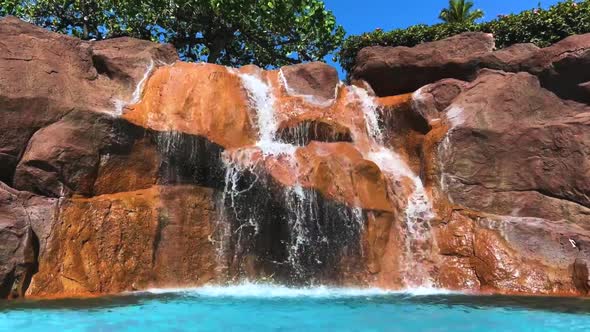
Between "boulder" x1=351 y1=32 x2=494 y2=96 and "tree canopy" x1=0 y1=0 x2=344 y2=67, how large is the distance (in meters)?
8.36

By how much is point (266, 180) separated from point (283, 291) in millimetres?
1982

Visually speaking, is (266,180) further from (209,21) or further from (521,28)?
(209,21)

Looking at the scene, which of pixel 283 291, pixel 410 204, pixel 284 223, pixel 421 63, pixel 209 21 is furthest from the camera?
pixel 209 21

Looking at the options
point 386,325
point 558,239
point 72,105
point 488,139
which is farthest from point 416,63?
point 386,325

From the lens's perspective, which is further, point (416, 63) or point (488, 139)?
point (416, 63)

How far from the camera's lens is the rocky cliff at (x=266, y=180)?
326 inches

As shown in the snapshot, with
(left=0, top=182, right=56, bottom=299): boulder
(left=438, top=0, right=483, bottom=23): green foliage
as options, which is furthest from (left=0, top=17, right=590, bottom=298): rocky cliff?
(left=438, top=0, right=483, bottom=23): green foliage

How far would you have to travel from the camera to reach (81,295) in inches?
300

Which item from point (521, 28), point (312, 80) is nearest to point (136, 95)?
point (312, 80)

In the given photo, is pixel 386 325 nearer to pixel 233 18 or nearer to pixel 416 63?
pixel 416 63

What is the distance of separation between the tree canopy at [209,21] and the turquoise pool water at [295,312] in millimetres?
15237

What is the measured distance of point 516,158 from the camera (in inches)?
402

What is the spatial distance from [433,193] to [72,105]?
658 centimetres

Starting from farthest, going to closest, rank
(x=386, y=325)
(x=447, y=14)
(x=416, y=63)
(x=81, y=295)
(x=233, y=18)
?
(x=447, y=14)
(x=233, y=18)
(x=416, y=63)
(x=81, y=295)
(x=386, y=325)
